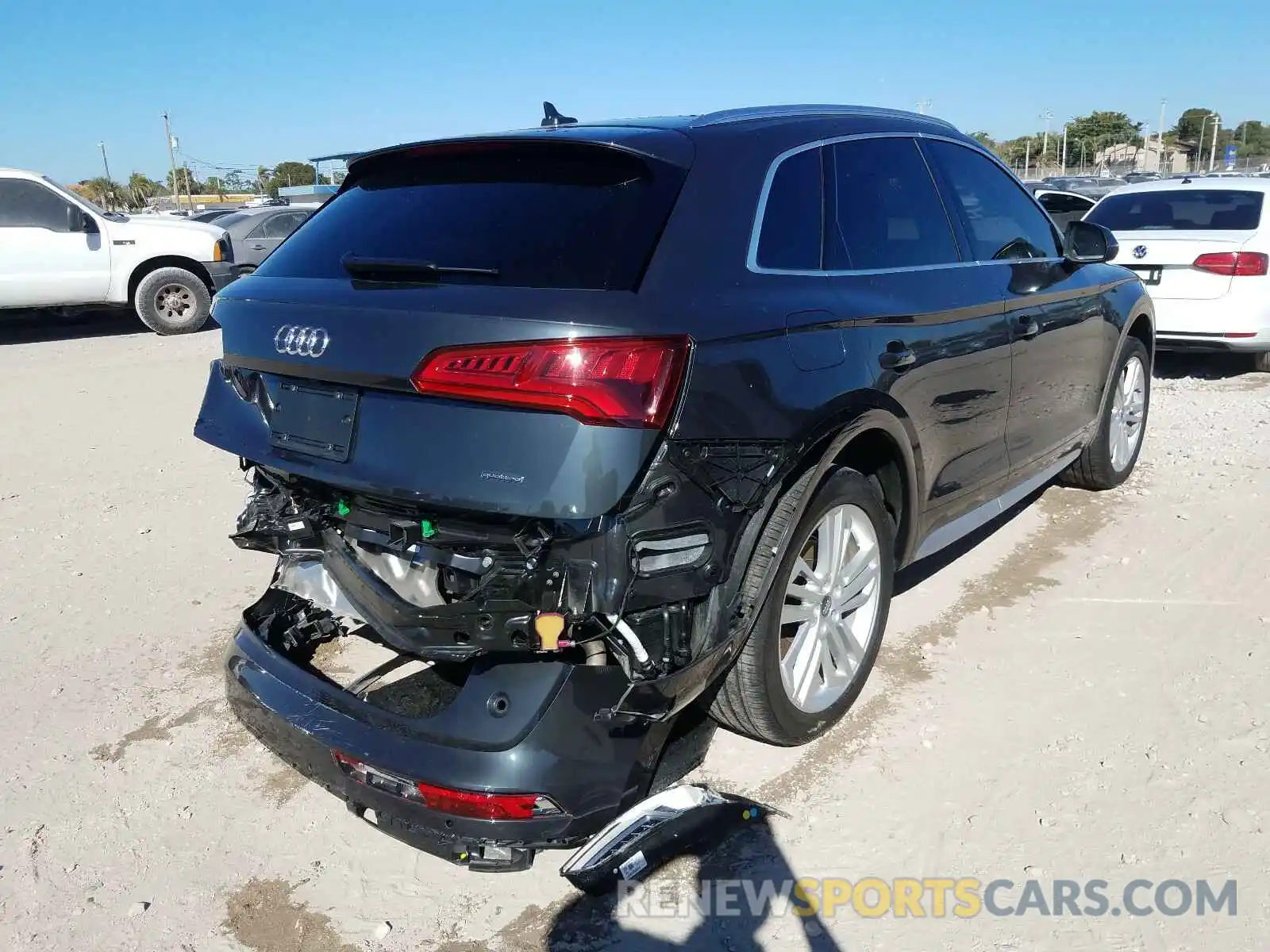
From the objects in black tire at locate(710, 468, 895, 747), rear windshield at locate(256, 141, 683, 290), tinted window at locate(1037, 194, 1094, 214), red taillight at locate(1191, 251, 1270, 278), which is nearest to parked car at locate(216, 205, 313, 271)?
tinted window at locate(1037, 194, 1094, 214)

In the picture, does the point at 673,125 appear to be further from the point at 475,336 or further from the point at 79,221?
the point at 79,221

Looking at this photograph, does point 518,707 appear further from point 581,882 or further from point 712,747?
point 712,747

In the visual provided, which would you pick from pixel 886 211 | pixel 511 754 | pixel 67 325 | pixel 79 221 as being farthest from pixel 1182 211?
pixel 67 325

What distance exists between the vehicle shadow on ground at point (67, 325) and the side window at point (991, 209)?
35.5ft

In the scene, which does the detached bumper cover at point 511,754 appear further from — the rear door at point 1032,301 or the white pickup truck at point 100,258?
the white pickup truck at point 100,258

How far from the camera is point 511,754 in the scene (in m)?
2.24

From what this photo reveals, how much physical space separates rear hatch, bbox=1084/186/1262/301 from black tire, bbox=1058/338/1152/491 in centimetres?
239

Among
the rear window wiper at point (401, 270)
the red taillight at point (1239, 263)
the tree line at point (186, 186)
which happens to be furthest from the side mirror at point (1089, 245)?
the tree line at point (186, 186)

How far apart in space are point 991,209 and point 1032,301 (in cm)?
41

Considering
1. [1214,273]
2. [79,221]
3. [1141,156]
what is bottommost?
[1214,273]

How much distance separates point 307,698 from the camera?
260cm

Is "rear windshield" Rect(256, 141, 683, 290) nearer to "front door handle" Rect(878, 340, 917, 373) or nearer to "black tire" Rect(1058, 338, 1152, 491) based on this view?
"front door handle" Rect(878, 340, 917, 373)

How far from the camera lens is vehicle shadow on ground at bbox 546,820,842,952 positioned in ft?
7.70

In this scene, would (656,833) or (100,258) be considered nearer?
(656,833)
